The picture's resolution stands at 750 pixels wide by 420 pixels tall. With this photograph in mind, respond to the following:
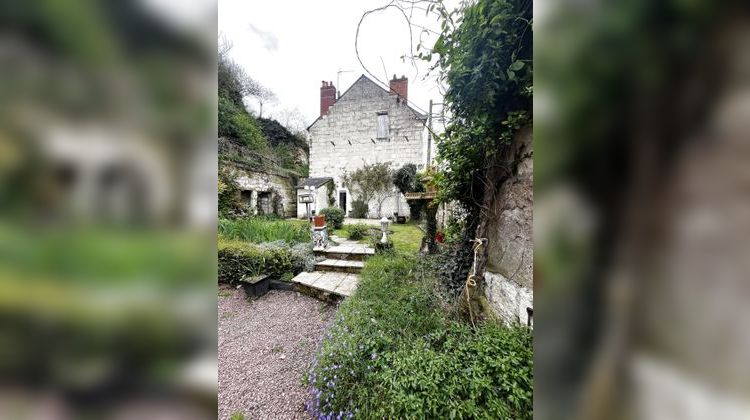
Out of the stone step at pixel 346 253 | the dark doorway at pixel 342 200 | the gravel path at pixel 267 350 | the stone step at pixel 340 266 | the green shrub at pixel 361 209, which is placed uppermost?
the dark doorway at pixel 342 200

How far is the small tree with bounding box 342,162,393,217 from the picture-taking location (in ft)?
45.0

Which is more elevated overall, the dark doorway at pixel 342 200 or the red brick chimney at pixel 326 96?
the red brick chimney at pixel 326 96

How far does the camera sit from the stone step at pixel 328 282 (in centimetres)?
433

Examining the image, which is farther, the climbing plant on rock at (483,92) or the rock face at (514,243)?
the rock face at (514,243)

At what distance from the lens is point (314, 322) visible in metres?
3.72

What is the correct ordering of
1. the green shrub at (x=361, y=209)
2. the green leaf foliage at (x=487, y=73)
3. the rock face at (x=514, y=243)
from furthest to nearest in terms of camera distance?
the green shrub at (x=361, y=209)
the rock face at (x=514, y=243)
the green leaf foliage at (x=487, y=73)

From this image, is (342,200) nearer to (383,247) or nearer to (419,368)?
(383,247)

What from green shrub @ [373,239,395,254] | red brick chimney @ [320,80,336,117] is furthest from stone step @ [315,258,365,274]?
red brick chimney @ [320,80,336,117]

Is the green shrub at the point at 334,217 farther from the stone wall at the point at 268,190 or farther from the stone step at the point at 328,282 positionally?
the stone step at the point at 328,282

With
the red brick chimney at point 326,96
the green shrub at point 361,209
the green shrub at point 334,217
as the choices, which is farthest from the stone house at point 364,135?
the green shrub at point 334,217
